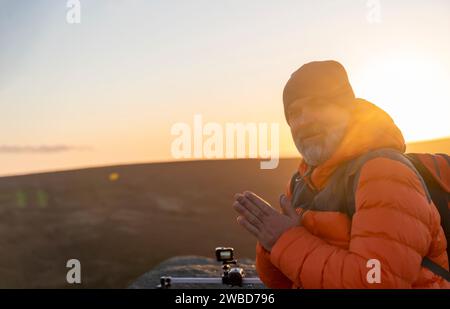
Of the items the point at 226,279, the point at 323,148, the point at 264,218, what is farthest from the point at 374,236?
the point at 226,279

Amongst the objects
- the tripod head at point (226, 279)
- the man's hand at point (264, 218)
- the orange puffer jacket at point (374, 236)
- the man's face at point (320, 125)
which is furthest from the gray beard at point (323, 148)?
the tripod head at point (226, 279)

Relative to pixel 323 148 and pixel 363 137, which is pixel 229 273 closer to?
pixel 323 148

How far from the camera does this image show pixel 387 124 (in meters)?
2.46

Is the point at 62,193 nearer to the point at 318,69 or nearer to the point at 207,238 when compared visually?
the point at 207,238

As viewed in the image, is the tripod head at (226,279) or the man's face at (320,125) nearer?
the man's face at (320,125)

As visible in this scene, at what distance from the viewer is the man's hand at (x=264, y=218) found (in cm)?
234

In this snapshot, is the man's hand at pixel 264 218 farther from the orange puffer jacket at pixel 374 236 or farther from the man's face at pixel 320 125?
the man's face at pixel 320 125

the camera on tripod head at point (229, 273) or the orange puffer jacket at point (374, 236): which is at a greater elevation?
the orange puffer jacket at point (374, 236)

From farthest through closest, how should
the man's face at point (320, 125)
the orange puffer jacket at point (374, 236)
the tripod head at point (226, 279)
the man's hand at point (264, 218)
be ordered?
the tripod head at point (226, 279), the man's face at point (320, 125), the man's hand at point (264, 218), the orange puffer jacket at point (374, 236)

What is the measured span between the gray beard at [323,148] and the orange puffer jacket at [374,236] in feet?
0.44

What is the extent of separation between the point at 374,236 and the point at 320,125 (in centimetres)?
76
